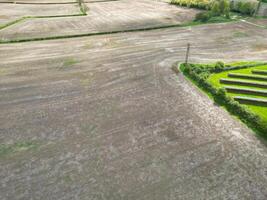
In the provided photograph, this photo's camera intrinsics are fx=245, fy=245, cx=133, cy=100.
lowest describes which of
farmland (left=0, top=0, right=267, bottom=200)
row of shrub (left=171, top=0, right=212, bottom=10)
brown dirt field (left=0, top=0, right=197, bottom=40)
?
farmland (left=0, top=0, right=267, bottom=200)

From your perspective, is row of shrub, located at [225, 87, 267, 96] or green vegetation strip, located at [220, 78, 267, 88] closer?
row of shrub, located at [225, 87, 267, 96]

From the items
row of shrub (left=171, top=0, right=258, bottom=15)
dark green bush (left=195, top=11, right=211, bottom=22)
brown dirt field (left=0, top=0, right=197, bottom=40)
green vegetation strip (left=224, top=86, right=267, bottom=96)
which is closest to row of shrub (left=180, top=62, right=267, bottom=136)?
green vegetation strip (left=224, top=86, right=267, bottom=96)

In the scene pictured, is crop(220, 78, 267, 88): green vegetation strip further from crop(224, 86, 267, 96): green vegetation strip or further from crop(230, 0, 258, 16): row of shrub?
crop(230, 0, 258, 16): row of shrub

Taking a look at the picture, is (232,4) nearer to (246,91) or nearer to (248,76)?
(248,76)

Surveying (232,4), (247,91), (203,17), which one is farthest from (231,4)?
(247,91)

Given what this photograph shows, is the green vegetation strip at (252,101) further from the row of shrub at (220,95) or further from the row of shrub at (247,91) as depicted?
the row of shrub at (247,91)
